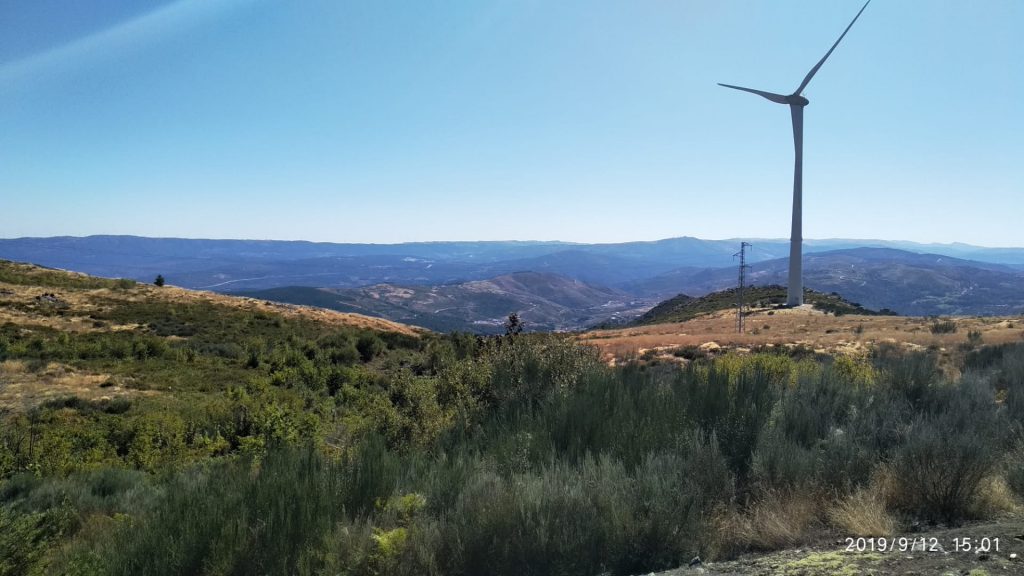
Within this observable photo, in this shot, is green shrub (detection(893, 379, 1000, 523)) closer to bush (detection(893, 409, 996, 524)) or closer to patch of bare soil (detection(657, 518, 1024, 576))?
bush (detection(893, 409, 996, 524))

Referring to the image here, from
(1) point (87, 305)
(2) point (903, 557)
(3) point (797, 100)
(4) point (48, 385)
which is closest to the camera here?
(2) point (903, 557)

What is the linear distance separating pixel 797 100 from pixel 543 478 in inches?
1997

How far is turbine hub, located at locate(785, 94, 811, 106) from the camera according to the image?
4500 cm

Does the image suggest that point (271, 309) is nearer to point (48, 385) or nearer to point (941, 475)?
point (48, 385)

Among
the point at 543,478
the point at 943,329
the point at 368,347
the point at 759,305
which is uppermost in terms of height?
the point at 543,478

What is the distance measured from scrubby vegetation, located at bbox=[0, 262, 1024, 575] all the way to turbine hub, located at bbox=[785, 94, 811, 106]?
137 feet

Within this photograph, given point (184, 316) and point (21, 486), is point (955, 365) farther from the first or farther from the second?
point (184, 316)

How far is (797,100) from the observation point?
4516 cm

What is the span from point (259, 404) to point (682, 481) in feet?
38.9

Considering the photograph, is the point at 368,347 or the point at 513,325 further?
the point at 368,347

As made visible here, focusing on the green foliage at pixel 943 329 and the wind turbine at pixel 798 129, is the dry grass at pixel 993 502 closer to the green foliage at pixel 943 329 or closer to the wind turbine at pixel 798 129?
the green foliage at pixel 943 329

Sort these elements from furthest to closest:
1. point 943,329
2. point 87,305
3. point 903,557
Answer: point 87,305 → point 943,329 → point 903,557

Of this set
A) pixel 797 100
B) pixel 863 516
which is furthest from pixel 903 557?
pixel 797 100

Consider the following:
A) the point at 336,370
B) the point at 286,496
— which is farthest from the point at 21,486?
the point at 336,370
